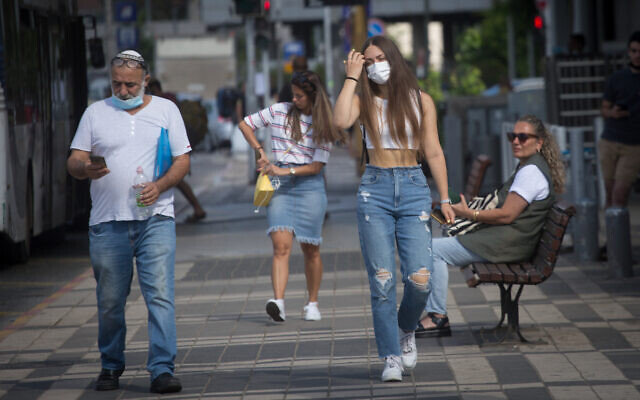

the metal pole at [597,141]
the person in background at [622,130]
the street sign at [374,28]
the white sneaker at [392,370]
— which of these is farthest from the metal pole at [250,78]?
the white sneaker at [392,370]

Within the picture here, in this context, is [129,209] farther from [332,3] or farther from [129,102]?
[332,3]

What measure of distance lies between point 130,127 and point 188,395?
1.45 metres

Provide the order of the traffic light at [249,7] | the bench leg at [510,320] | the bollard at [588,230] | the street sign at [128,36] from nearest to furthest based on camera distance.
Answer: the bench leg at [510,320], the bollard at [588,230], the traffic light at [249,7], the street sign at [128,36]

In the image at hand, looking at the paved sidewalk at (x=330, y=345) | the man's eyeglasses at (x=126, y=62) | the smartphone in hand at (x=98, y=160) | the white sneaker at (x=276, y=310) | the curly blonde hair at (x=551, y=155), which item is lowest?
the paved sidewalk at (x=330, y=345)

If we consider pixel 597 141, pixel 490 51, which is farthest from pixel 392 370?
pixel 490 51

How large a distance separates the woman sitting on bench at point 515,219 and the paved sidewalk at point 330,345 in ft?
1.14

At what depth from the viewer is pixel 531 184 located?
763cm

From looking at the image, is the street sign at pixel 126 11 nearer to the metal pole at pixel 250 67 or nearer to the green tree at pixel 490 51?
the green tree at pixel 490 51

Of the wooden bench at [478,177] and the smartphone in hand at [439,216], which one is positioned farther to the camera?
the wooden bench at [478,177]

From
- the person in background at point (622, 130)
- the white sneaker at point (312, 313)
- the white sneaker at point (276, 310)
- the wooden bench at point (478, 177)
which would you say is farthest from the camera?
the person in background at point (622, 130)

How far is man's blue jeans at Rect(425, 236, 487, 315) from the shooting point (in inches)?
305

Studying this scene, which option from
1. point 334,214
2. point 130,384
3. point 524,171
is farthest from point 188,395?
point 334,214

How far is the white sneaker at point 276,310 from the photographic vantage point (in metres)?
8.48

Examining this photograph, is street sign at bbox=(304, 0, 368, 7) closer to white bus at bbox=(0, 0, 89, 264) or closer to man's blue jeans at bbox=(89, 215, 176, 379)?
white bus at bbox=(0, 0, 89, 264)
